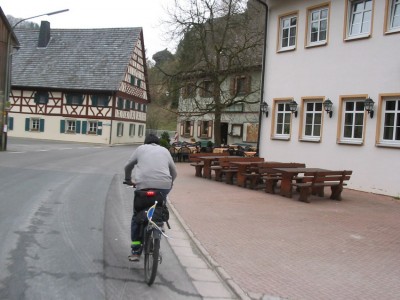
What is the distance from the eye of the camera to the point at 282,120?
18578 millimetres

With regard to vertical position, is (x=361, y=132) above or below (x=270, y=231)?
above

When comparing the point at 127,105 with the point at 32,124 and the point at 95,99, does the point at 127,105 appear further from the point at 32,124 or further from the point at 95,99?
the point at 32,124

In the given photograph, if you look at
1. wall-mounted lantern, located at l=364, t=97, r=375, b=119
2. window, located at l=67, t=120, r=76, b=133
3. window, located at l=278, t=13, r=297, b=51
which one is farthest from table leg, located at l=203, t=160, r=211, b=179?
window, located at l=67, t=120, r=76, b=133

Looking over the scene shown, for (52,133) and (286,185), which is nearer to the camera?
(286,185)

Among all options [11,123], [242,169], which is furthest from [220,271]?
[11,123]

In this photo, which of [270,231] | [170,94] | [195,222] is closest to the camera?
[270,231]

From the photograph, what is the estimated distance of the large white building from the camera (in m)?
14.1

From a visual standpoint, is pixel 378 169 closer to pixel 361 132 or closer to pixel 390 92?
pixel 361 132

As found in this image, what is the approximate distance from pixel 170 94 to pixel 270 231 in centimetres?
2208

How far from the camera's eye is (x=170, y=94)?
1166 inches

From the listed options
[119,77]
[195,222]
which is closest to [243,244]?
[195,222]

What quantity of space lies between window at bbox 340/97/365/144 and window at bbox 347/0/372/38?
2181 mm

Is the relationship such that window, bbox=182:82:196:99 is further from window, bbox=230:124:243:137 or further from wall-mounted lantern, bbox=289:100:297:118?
wall-mounted lantern, bbox=289:100:297:118

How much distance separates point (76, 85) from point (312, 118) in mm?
33179
